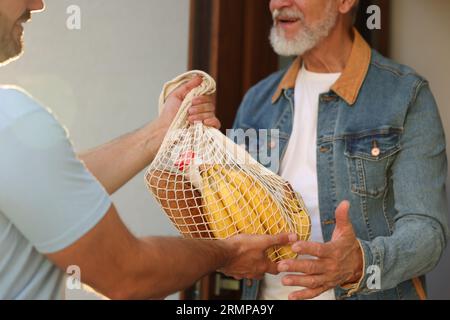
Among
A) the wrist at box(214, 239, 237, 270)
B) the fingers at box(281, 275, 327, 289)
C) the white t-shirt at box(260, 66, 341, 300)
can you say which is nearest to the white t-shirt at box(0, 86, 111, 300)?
the wrist at box(214, 239, 237, 270)

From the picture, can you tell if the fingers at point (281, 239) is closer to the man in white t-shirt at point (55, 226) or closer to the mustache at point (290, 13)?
the man in white t-shirt at point (55, 226)

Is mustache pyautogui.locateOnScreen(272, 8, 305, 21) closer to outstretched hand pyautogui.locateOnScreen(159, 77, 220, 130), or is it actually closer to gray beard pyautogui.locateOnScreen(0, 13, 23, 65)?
outstretched hand pyautogui.locateOnScreen(159, 77, 220, 130)

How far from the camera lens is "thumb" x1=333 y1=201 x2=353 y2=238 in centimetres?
128

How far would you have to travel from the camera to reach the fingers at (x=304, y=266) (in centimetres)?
122

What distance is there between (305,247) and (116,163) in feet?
1.31

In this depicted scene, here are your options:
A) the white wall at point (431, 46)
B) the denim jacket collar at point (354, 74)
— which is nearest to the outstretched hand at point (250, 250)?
the denim jacket collar at point (354, 74)

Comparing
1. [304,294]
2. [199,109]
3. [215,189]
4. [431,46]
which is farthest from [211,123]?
[431,46]

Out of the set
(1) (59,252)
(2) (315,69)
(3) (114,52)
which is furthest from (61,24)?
(1) (59,252)

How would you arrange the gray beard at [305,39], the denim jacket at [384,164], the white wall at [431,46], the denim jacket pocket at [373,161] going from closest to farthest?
the denim jacket at [384,164]
the denim jacket pocket at [373,161]
the gray beard at [305,39]
the white wall at [431,46]

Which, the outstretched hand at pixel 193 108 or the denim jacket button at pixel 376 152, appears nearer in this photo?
the outstretched hand at pixel 193 108

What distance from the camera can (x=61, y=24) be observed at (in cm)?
173

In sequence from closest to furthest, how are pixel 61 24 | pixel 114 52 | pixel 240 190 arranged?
pixel 240 190
pixel 61 24
pixel 114 52

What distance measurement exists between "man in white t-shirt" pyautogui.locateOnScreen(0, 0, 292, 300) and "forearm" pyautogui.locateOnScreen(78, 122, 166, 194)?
0.35 metres

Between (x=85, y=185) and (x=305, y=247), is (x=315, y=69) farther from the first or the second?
(x=85, y=185)
